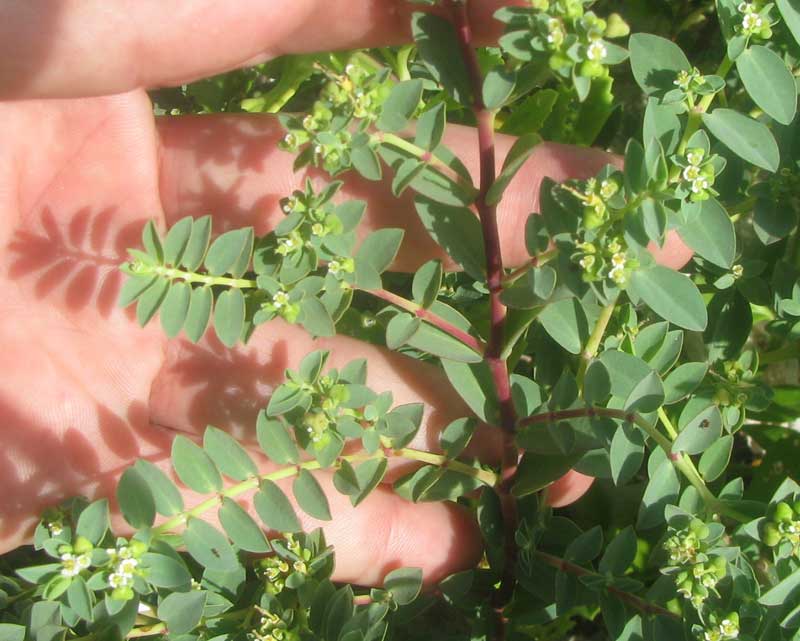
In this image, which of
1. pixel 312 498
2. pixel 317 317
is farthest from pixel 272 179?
pixel 312 498

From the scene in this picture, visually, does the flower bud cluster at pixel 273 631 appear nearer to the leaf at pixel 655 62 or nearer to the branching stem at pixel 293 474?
the branching stem at pixel 293 474

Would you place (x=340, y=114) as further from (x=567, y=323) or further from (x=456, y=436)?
(x=456, y=436)

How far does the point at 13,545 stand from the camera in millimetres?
2223

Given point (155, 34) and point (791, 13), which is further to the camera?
point (155, 34)

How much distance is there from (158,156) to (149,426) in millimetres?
769

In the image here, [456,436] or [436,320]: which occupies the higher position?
[436,320]

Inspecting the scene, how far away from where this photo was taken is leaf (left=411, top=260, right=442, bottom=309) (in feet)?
5.71

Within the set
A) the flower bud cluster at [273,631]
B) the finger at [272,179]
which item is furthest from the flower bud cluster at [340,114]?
the flower bud cluster at [273,631]

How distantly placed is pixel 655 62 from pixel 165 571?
1.34 metres

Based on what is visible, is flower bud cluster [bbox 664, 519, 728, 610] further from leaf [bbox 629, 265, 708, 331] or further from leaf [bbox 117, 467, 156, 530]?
leaf [bbox 117, 467, 156, 530]

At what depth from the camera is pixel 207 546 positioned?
1629mm

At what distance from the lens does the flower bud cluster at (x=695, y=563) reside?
1.48 metres

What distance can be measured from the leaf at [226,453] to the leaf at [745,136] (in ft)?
3.69

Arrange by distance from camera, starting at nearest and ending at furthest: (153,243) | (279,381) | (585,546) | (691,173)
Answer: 1. (691,173)
2. (153,243)
3. (585,546)
4. (279,381)
